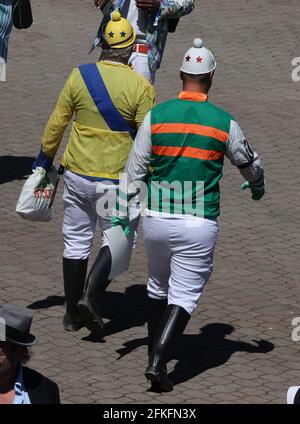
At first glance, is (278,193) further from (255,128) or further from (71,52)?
(71,52)

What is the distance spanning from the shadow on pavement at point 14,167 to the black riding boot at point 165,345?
177 inches

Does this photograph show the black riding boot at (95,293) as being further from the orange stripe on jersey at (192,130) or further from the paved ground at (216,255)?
the orange stripe on jersey at (192,130)

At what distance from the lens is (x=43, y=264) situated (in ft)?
34.6

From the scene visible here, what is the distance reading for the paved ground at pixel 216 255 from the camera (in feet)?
28.5

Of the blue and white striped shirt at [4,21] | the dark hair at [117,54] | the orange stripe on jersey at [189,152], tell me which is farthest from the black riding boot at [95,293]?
the blue and white striped shirt at [4,21]

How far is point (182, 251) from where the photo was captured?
8.38 metres

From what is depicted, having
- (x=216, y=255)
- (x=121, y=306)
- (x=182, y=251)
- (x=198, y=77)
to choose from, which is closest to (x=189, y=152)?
(x=198, y=77)

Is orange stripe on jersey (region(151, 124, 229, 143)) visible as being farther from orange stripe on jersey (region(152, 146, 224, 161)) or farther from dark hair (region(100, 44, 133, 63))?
dark hair (region(100, 44, 133, 63))

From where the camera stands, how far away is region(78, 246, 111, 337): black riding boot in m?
8.84

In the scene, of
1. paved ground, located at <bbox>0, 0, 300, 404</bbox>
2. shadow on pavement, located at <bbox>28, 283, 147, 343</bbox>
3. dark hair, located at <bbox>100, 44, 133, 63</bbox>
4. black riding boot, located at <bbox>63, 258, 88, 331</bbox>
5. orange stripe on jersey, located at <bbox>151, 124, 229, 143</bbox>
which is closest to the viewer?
orange stripe on jersey, located at <bbox>151, 124, 229, 143</bbox>

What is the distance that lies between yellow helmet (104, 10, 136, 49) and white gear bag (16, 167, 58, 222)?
1.00m

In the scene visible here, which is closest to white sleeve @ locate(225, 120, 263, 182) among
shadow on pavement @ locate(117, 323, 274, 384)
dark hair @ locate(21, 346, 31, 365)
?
shadow on pavement @ locate(117, 323, 274, 384)

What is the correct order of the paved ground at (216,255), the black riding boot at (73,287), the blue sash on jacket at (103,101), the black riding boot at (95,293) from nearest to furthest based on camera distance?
the paved ground at (216,255), the black riding boot at (95,293), the blue sash on jacket at (103,101), the black riding boot at (73,287)
